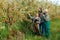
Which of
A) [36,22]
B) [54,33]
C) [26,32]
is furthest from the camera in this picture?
[54,33]

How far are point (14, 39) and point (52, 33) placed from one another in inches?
99.0

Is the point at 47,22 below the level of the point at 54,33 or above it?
above

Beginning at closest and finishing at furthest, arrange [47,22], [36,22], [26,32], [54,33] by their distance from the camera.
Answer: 1. [47,22]
2. [26,32]
3. [36,22]
4. [54,33]

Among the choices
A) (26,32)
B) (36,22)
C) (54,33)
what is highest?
(36,22)

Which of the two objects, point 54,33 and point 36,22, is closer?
point 36,22

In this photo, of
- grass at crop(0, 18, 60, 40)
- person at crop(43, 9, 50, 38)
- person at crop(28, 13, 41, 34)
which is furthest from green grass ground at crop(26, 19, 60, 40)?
person at crop(28, 13, 41, 34)

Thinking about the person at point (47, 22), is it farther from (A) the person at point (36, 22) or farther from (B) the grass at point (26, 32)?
(A) the person at point (36, 22)

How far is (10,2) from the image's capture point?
11414 millimetres

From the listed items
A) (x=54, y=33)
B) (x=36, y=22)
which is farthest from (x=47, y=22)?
(x=54, y=33)

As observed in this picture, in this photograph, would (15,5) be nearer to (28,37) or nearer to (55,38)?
(28,37)

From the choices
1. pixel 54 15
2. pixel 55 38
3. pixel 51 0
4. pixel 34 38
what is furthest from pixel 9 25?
pixel 54 15

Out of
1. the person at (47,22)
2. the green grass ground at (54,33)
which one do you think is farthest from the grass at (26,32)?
the person at (47,22)

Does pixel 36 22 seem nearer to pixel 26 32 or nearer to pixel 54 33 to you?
pixel 26 32

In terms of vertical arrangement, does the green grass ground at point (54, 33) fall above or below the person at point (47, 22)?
below
